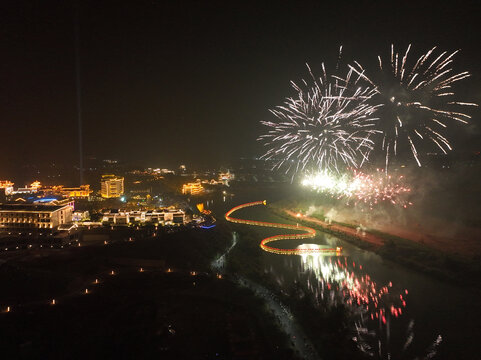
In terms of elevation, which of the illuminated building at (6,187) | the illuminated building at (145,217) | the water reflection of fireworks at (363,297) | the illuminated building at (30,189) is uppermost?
the illuminated building at (6,187)

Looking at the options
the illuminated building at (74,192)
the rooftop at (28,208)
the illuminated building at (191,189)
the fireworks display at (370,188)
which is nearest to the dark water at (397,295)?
the fireworks display at (370,188)

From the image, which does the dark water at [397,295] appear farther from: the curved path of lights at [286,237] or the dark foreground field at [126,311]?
the dark foreground field at [126,311]

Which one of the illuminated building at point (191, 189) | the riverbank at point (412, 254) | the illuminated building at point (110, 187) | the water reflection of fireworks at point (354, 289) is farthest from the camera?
the illuminated building at point (191, 189)

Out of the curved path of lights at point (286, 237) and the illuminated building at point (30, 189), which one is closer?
the curved path of lights at point (286, 237)

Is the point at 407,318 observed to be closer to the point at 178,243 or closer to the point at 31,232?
the point at 178,243

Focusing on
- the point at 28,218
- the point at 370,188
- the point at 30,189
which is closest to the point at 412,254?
the point at 370,188

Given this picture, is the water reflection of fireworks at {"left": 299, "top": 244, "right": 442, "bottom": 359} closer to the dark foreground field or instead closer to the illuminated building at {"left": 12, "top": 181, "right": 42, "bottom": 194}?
the dark foreground field

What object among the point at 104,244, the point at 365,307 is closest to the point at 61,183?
the point at 104,244

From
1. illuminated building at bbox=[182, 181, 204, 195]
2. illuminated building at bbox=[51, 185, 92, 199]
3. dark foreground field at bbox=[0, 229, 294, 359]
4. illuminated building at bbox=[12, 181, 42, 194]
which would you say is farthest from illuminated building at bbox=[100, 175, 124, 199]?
dark foreground field at bbox=[0, 229, 294, 359]
